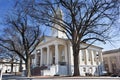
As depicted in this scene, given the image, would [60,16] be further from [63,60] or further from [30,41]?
[63,60]

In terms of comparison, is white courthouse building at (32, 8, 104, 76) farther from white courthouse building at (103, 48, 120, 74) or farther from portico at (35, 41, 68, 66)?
white courthouse building at (103, 48, 120, 74)

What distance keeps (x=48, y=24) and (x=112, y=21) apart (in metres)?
7.96

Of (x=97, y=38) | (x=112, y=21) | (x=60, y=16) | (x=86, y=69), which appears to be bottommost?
(x=86, y=69)

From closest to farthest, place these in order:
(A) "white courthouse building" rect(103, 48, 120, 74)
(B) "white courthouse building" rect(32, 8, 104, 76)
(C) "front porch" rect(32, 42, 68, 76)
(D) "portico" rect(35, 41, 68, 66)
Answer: (C) "front porch" rect(32, 42, 68, 76) → (B) "white courthouse building" rect(32, 8, 104, 76) → (D) "portico" rect(35, 41, 68, 66) → (A) "white courthouse building" rect(103, 48, 120, 74)

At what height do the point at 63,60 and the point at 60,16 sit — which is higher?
the point at 60,16

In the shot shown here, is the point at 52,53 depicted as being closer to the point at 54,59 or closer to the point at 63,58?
the point at 54,59

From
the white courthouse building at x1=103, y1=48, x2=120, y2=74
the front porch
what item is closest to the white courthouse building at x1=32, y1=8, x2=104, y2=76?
the front porch

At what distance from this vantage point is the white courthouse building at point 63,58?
112ft

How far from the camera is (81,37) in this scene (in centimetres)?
2066

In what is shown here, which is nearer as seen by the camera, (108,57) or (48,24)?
(48,24)

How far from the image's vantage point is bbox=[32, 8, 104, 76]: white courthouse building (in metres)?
34.2

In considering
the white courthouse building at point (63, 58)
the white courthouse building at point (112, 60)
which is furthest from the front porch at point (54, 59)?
the white courthouse building at point (112, 60)

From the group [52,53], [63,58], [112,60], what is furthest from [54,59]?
[112,60]

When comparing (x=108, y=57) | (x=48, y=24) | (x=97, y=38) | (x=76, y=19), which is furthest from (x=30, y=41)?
(x=108, y=57)
